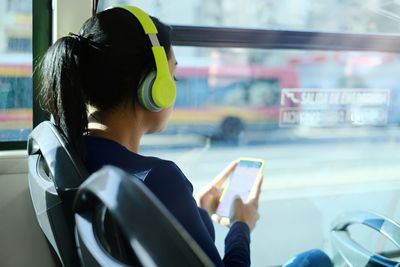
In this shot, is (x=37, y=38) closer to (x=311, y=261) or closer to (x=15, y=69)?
(x=15, y=69)

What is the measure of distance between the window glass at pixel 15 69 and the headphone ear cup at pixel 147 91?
2.34 feet

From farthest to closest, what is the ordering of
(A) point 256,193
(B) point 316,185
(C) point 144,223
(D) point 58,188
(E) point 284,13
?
(B) point 316,185 → (E) point 284,13 → (A) point 256,193 → (D) point 58,188 → (C) point 144,223

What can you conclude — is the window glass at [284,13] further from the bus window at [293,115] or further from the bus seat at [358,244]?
the bus seat at [358,244]

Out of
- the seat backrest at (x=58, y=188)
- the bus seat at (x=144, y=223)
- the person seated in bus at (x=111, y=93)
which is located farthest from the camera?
the person seated in bus at (x=111, y=93)

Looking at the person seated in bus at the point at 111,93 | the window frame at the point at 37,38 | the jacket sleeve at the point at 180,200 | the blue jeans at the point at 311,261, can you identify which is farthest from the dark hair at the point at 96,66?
the blue jeans at the point at 311,261

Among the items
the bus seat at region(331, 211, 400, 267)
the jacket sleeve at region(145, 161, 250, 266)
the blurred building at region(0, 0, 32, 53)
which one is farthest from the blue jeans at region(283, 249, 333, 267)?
the blurred building at region(0, 0, 32, 53)

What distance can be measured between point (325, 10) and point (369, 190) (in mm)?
835

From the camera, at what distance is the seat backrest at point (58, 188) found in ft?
2.62

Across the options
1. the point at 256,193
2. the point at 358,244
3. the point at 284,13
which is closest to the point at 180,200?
the point at 256,193

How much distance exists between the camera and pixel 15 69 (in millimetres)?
1582

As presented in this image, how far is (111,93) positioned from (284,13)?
1.01 meters

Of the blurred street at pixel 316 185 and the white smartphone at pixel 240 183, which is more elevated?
the white smartphone at pixel 240 183

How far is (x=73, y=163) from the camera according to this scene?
0.81 metres

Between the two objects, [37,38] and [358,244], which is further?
[358,244]
